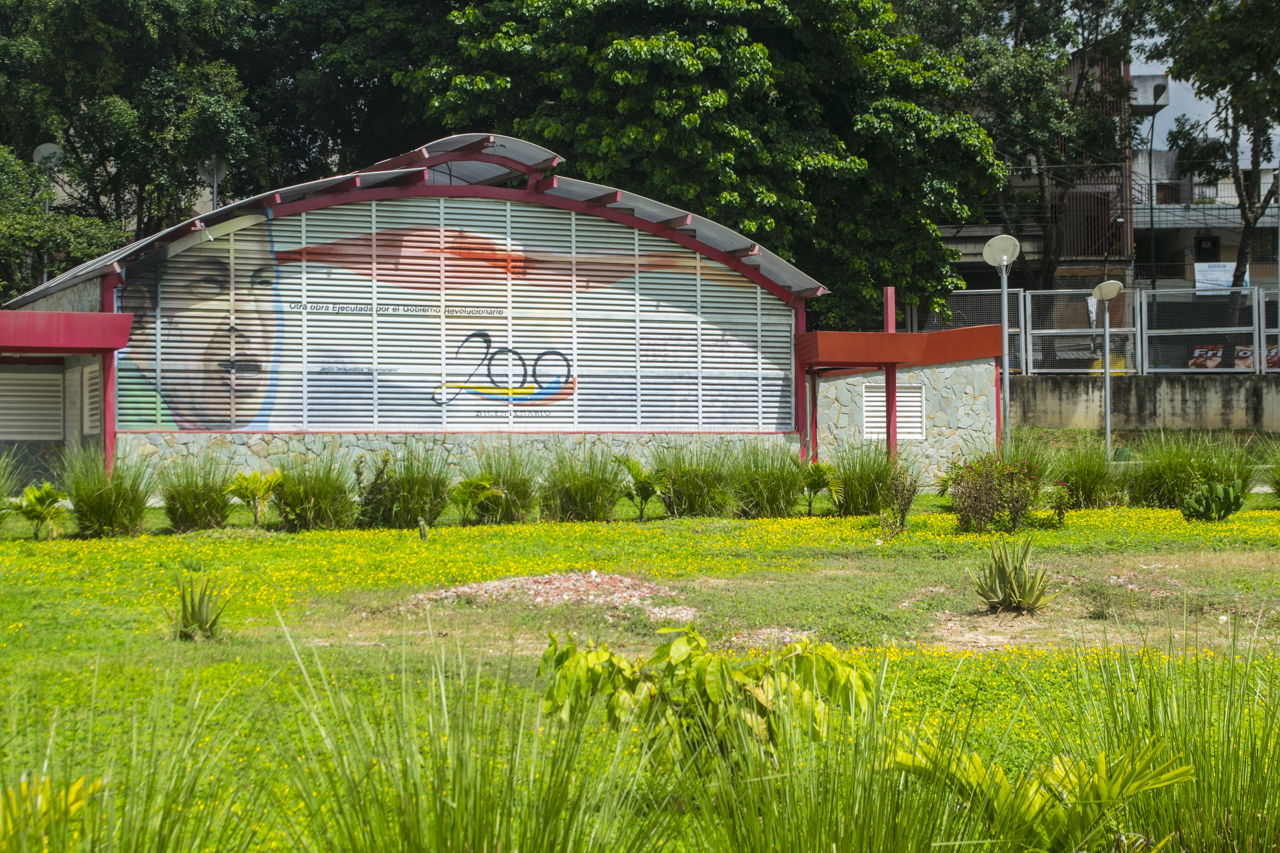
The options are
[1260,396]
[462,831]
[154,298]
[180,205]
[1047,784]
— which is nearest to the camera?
[462,831]

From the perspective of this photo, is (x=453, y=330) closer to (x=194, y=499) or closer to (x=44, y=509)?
(x=194, y=499)

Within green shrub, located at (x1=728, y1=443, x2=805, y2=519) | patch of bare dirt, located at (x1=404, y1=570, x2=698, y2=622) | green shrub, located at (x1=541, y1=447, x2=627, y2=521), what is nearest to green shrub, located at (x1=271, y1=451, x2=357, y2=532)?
green shrub, located at (x1=541, y1=447, x2=627, y2=521)

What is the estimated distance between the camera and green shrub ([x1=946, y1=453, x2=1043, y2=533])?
1409 centimetres

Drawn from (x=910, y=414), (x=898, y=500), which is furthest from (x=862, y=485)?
(x=910, y=414)

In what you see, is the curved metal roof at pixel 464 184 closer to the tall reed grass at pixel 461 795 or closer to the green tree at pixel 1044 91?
the green tree at pixel 1044 91

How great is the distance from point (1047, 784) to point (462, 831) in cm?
141

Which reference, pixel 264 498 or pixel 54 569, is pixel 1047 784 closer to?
pixel 54 569

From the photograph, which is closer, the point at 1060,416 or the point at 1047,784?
the point at 1047,784

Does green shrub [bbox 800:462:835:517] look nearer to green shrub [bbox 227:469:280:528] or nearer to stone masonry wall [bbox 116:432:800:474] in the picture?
stone masonry wall [bbox 116:432:800:474]

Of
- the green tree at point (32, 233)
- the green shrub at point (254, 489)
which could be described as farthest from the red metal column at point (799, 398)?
the green tree at point (32, 233)

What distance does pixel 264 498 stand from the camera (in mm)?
14758

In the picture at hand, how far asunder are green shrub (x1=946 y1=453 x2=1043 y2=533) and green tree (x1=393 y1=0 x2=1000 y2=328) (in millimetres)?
12070

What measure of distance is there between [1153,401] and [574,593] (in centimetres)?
2224

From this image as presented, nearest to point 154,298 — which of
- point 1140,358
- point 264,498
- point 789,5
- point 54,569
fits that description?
point 264,498
